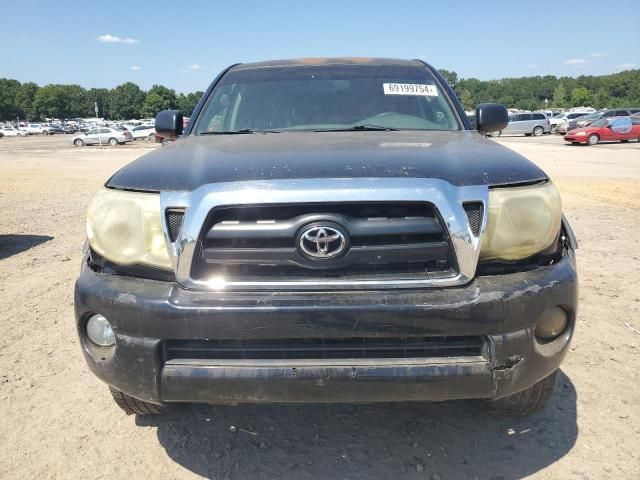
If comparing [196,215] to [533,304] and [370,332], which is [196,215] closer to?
[370,332]

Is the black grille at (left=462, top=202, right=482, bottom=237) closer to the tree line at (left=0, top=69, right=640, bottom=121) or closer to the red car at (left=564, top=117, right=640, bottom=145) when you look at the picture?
the red car at (left=564, top=117, right=640, bottom=145)

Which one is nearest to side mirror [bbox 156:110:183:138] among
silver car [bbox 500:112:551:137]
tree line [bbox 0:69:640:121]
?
silver car [bbox 500:112:551:137]

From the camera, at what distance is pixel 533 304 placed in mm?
1958

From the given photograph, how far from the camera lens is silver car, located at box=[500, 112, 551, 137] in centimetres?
3641

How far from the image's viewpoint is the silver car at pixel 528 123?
119ft

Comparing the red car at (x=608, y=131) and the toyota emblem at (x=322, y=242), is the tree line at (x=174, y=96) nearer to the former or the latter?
the red car at (x=608, y=131)

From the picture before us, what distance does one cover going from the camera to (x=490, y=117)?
11.5 feet

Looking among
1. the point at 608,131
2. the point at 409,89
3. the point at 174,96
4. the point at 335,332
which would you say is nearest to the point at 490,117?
the point at 409,89

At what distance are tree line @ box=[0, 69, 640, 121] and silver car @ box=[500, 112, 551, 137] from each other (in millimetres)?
72521

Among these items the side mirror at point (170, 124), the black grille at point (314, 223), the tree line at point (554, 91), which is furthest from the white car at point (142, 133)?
the tree line at point (554, 91)

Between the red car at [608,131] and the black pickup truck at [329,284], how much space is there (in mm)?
26273

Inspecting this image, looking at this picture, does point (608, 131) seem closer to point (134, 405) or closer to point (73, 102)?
point (134, 405)

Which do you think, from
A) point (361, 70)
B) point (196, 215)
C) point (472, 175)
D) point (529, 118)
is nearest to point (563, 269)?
point (472, 175)

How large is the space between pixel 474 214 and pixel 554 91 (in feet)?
484
